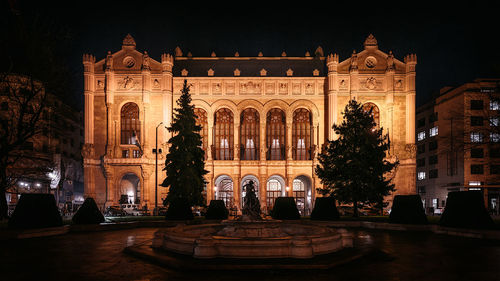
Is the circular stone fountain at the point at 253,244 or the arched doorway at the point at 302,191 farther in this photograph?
the arched doorway at the point at 302,191

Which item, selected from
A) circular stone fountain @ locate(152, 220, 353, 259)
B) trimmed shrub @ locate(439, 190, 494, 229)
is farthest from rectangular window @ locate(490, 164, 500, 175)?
circular stone fountain @ locate(152, 220, 353, 259)

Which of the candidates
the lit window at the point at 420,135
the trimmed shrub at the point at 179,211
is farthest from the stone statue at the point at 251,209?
the lit window at the point at 420,135

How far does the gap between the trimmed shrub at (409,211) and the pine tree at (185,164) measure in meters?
18.1

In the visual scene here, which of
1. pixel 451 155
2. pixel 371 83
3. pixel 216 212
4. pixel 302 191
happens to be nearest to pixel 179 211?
pixel 216 212

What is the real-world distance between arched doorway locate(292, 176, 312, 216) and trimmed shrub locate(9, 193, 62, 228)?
3719 cm

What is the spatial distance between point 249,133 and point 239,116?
2.88m

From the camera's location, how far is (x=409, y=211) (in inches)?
828

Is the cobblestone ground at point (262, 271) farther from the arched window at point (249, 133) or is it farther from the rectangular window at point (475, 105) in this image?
the rectangular window at point (475, 105)

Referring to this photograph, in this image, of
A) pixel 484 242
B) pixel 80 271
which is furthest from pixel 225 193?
pixel 80 271

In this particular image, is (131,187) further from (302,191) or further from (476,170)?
(476,170)

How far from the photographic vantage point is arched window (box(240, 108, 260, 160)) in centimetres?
5112

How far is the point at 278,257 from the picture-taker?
10.8 m

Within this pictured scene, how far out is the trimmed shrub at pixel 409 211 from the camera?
20.8m

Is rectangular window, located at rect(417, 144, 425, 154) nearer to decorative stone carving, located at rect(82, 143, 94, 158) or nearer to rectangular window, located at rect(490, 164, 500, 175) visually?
rectangular window, located at rect(490, 164, 500, 175)
